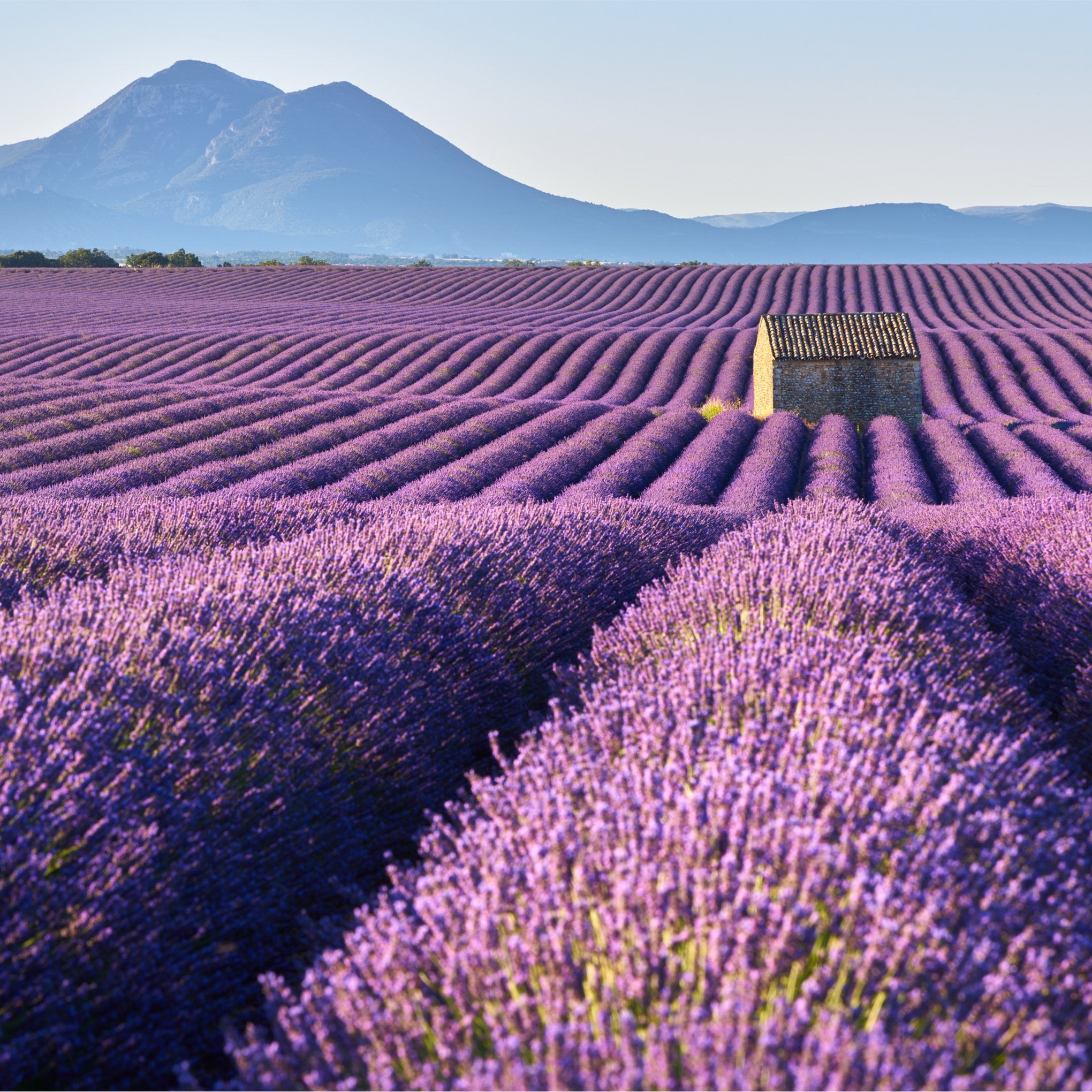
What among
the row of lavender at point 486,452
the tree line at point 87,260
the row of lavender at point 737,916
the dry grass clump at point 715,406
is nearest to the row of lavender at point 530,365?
the dry grass clump at point 715,406

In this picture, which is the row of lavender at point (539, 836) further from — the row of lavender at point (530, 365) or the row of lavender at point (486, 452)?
the row of lavender at point (530, 365)

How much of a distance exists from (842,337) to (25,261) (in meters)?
56.8

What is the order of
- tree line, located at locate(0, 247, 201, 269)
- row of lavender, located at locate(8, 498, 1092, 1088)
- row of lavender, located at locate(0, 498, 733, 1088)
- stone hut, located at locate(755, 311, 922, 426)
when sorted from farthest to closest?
1. tree line, located at locate(0, 247, 201, 269)
2. stone hut, located at locate(755, 311, 922, 426)
3. row of lavender, located at locate(0, 498, 733, 1088)
4. row of lavender, located at locate(8, 498, 1092, 1088)

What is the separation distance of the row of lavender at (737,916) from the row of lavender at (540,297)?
100 ft

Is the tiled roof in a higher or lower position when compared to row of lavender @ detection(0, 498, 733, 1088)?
higher

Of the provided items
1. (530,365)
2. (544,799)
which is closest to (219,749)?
(544,799)

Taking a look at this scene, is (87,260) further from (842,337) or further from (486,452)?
(486,452)

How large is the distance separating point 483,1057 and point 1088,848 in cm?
163

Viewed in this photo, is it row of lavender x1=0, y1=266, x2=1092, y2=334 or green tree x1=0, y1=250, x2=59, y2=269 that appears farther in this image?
green tree x1=0, y1=250, x2=59, y2=269

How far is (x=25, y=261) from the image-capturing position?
199ft

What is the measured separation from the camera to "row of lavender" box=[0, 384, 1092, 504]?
11594mm

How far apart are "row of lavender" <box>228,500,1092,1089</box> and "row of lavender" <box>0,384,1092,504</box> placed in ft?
23.7

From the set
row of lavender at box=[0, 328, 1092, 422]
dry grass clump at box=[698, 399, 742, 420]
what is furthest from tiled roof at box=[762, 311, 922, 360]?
row of lavender at box=[0, 328, 1092, 422]

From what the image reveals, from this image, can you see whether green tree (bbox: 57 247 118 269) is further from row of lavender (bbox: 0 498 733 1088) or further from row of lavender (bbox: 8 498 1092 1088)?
row of lavender (bbox: 8 498 1092 1088)
